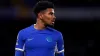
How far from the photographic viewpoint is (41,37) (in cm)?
341

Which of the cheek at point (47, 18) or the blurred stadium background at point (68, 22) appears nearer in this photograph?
the cheek at point (47, 18)

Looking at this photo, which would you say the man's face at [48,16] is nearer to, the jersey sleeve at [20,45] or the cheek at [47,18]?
the cheek at [47,18]

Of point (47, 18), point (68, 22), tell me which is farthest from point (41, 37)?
point (68, 22)

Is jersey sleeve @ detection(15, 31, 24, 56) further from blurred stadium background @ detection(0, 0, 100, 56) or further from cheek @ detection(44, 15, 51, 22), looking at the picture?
blurred stadium background @ detection(0, 0, 100, 56)

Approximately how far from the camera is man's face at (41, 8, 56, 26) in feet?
11.0

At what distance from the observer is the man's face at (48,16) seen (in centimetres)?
336

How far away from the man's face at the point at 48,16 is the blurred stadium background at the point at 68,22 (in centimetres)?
256

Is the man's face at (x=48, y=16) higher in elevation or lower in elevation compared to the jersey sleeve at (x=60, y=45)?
higher

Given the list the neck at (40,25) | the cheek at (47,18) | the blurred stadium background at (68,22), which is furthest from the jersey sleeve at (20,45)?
→ the blurred stadium background at (68,22)

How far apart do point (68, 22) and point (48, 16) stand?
9.88 ft

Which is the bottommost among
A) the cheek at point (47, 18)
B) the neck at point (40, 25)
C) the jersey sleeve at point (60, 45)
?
the jersey sleeve at point (60, 45)

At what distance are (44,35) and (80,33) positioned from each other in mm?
3286

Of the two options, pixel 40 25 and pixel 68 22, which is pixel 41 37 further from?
pixel 68 22

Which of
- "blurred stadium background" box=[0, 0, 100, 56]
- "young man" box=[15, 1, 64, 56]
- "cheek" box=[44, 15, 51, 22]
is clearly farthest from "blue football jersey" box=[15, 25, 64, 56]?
"blurred stadium background" box=[0, 0, 100, 56]
